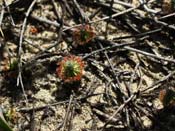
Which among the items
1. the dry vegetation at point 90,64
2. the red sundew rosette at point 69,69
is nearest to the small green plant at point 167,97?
the dry vegetation at point 90,64


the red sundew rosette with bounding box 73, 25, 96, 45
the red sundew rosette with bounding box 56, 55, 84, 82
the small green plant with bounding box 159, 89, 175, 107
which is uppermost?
the red sundew rosette with bounding box 73, 25, 96, 45

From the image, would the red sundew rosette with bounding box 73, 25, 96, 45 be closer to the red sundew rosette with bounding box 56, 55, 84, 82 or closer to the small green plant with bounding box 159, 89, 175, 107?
the red sundew rosette with bounding box 56, 55, 84, 82

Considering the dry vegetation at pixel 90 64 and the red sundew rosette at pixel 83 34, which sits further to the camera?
the red sundew rosette at pixel 83 34

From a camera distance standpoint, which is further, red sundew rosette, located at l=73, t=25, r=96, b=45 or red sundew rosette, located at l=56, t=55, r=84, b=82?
red sundew rosette, located at l=73, t=25, r=96, b=45

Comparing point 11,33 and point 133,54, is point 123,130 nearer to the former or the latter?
point 133,54

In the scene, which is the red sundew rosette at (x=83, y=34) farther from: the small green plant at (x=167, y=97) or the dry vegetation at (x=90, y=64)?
the small green plant at (x=167, y=97)

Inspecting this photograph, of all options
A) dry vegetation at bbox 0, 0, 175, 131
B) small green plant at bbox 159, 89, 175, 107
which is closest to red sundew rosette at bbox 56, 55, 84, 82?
dry vegetation at bbox 0, 0, 175, 131
